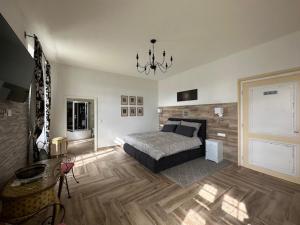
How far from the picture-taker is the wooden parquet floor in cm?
178

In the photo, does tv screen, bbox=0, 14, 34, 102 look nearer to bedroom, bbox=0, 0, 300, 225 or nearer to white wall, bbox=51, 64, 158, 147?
bedroom, bbox=0, 0, 300, 225

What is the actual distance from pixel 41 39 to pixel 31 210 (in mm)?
3074

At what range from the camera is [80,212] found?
1.92 metres


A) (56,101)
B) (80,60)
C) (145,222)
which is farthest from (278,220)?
(56,101)

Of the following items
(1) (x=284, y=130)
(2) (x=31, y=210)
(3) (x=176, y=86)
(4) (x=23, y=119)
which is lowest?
(2) (x=31, y=210)

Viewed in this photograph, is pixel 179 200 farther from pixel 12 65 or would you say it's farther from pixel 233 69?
pixel 233 69

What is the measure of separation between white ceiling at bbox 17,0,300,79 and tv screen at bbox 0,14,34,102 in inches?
37.0

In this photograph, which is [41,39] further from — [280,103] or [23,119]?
[280,103]

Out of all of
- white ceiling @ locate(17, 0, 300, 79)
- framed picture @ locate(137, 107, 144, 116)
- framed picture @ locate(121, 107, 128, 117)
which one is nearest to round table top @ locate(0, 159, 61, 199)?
white ceiling @ locate(17, 0, 300, 79)

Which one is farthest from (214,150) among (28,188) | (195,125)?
(28,188)

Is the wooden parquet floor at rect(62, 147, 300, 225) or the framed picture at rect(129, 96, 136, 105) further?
the framed picture at rect(129, 96, 136, 105)

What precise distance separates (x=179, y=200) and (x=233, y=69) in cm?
333

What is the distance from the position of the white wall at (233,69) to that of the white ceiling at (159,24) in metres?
0.22

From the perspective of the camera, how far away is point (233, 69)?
11.7ft
